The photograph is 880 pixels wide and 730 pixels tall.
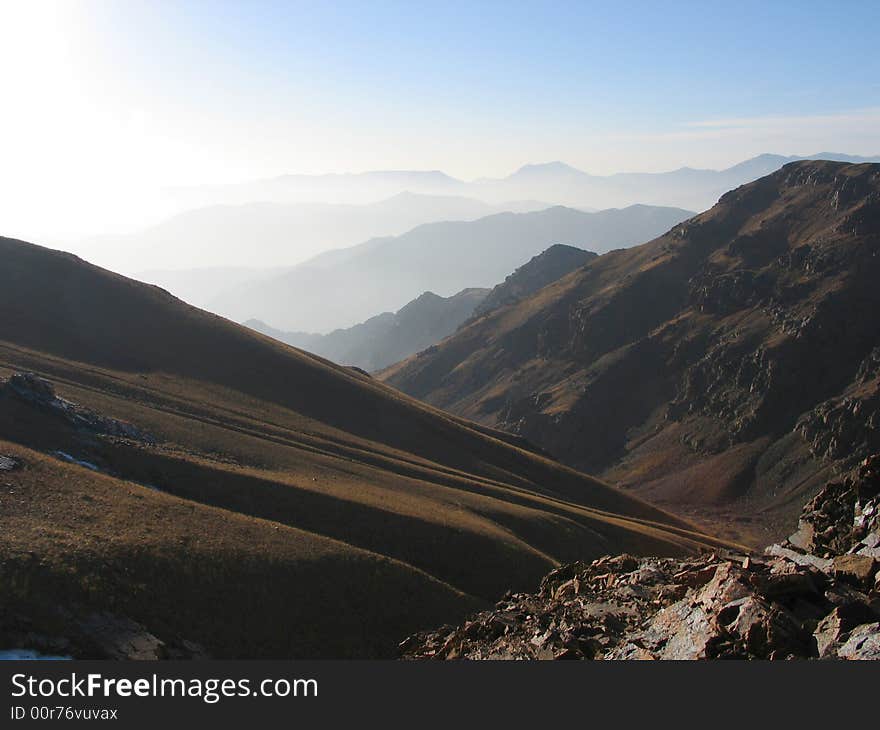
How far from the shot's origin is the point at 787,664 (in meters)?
15.5

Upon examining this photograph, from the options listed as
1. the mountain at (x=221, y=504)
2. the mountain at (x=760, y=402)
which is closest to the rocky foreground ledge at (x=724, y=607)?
the mountain at (x=221, y=504)

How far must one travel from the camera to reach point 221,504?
42844 millimetres

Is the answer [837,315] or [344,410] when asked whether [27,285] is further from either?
[837,315]

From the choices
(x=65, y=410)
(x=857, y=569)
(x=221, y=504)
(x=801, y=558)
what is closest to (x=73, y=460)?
(x=65, y=410)

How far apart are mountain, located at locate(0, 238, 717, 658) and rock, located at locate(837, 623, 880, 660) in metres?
22.2

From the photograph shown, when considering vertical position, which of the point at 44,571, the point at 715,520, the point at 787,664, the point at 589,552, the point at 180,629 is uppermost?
the point at 787,664

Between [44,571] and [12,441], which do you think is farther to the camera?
[12,441]

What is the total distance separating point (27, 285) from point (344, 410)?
44210 mm

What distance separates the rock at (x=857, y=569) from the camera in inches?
754

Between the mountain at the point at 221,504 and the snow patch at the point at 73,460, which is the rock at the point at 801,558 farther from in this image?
the snow patch at the point at 73,460

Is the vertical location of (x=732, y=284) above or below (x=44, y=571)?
above

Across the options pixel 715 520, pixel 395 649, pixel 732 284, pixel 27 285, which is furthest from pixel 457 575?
pixel 732 284

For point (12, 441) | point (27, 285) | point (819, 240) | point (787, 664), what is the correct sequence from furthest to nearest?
point (819, 240), point (27, 285), point (12, 441), point (787, 664)

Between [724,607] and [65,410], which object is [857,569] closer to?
[724,607]
